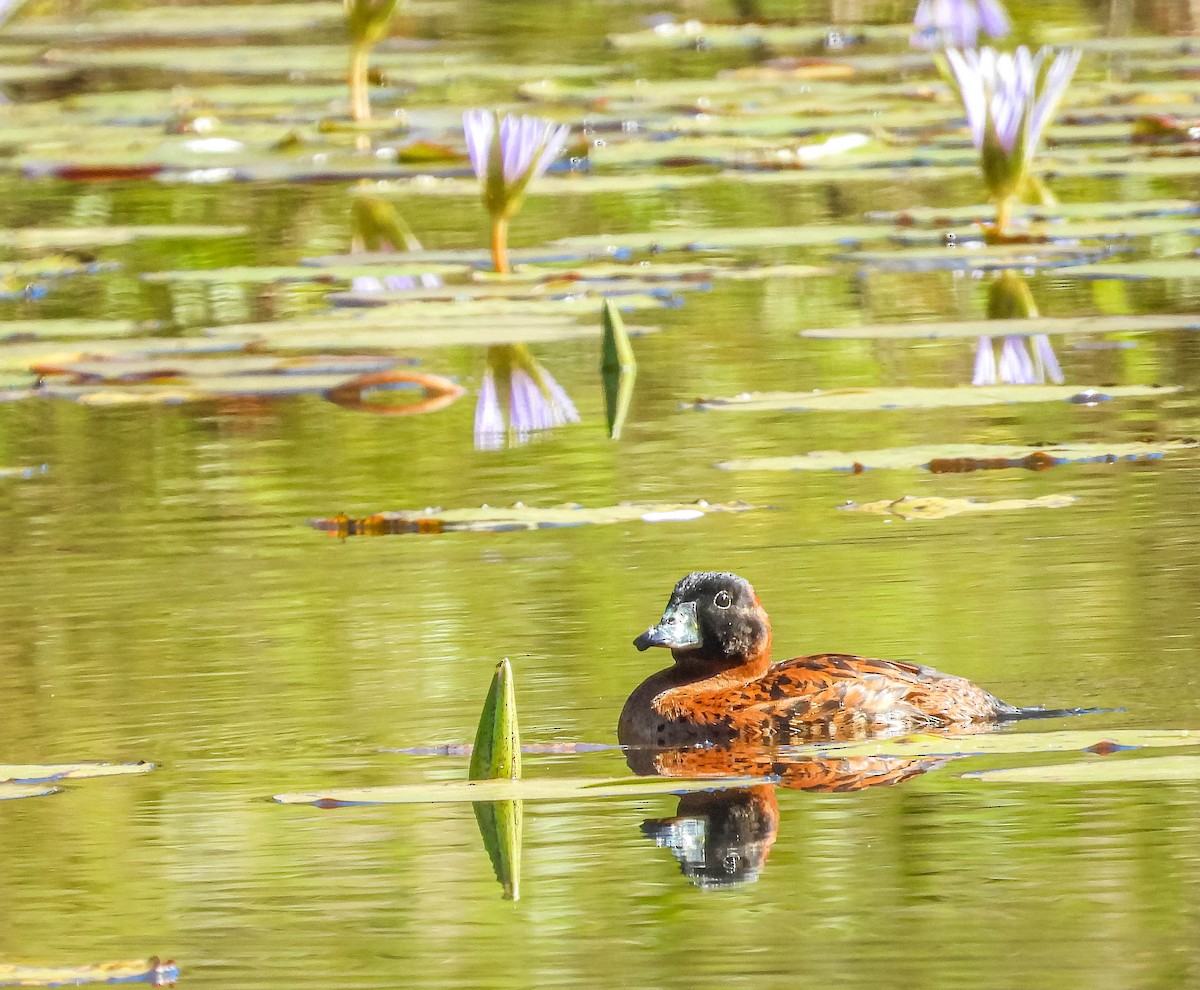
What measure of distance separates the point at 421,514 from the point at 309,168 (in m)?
6.36

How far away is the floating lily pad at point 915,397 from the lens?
6.76m

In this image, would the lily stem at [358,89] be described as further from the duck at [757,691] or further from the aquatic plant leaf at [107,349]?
the duck at [757,691]

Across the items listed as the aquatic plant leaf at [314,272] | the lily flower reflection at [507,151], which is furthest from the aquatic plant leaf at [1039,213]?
the aquatic plant leaf at [314,272]

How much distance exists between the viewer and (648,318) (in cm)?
912

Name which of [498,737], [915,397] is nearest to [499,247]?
[915,397]

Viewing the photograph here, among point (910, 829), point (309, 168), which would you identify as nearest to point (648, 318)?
point (309, 168)

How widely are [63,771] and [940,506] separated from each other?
2190mm

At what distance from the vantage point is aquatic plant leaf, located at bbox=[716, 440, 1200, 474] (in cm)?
617

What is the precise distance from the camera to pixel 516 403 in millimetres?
7625

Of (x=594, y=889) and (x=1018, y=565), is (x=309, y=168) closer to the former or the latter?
(x=1018, y=565)

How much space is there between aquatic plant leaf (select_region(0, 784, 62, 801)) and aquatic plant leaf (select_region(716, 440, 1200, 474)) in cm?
237

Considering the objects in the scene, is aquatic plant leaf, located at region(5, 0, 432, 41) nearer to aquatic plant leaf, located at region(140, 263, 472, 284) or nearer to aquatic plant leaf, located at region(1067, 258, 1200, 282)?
aquatic plant leaf, located at region(140, 263, 472, 284)

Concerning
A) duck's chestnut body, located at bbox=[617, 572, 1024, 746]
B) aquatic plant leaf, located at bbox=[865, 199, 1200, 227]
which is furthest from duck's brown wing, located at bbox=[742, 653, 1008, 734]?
aquatic plant leaf, located at bbox=[865, 199, 1200, 227]

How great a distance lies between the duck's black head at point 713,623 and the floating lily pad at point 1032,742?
1.28ft
